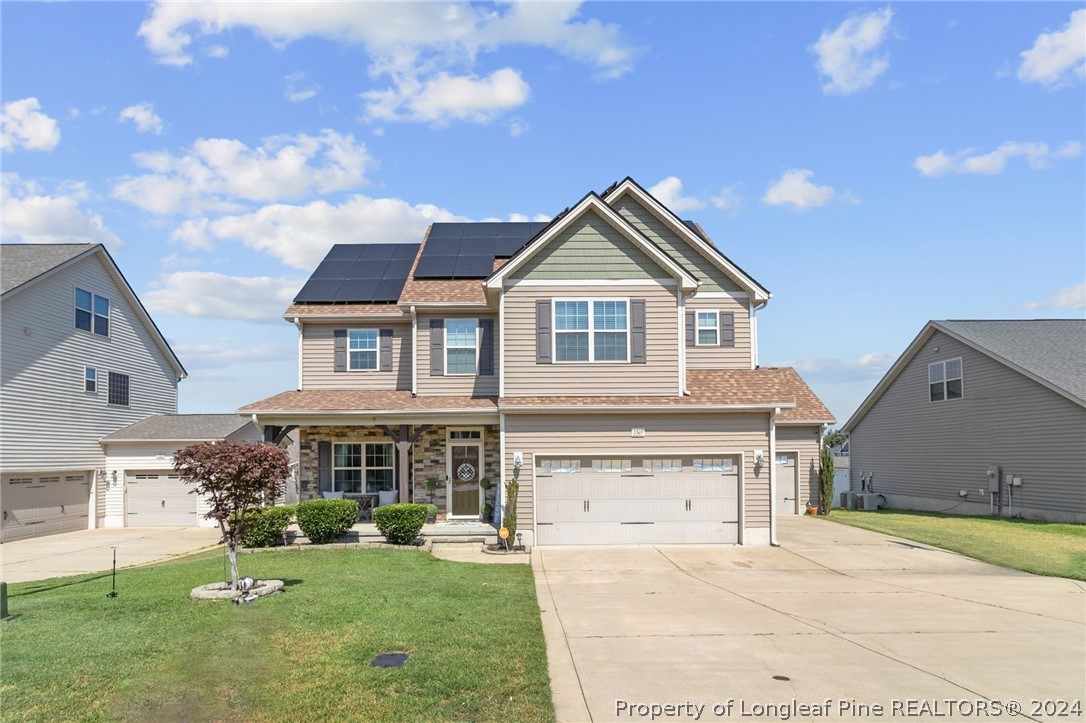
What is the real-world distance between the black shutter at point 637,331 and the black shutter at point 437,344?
5.56 metres

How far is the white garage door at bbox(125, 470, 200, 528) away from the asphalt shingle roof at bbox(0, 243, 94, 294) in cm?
700

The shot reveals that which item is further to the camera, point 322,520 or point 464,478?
point 464,478

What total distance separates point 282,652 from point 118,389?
72.6 ft

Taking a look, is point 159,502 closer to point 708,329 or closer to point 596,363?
point 596,363

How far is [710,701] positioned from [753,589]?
627 centimetres

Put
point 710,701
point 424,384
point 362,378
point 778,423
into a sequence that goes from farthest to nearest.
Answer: point 778,423 → point 362,378 → point 424,384 → point 710,701

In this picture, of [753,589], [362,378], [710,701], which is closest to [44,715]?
[710,701]

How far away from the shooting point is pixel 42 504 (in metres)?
23.1

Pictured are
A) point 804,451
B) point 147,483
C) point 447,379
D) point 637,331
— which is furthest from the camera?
point 804,451

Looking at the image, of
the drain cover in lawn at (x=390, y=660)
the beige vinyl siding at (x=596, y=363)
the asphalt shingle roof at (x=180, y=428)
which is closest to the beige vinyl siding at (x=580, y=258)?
the beige vinyl siding at (x=596, y=363)

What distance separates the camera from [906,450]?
30562 millimetres

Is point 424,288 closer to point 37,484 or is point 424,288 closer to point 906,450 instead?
point 37,484

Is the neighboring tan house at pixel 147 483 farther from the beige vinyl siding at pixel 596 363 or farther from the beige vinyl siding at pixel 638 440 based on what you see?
the beige vinyl siding at pixel 638 440

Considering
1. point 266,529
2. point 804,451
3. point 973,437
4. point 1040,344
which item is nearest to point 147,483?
point 266,529
